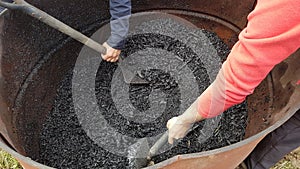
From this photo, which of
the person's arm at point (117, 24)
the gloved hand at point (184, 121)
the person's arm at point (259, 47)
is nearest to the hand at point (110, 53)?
the person's arm at point (117, 24)

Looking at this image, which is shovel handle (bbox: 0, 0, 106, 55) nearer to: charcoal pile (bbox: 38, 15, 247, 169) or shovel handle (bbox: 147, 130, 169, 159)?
charcoal pile (bbox: 38, 15, 247, 169)

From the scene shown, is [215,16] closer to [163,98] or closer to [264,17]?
[163,98]

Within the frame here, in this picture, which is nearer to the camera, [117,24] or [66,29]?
[66,29]

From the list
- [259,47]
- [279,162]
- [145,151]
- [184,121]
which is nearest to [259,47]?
[259,47]

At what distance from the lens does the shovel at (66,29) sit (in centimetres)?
131

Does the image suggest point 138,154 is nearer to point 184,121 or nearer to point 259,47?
point 184,121

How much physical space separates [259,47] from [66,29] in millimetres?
863

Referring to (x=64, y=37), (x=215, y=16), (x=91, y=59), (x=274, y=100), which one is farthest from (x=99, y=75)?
(x=274, y=100)

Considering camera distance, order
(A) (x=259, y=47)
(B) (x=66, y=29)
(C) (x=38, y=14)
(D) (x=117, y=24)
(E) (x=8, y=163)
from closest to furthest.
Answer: (A) (x=259, y=47), (C) (x=38, y=14), (B) (x=66, y=29), (D) (x=117, y=24), (E) (x=8, y=163)

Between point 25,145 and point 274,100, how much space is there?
3.12 ft

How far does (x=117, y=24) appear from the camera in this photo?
1.56m

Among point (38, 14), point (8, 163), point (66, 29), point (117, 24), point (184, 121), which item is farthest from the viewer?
point (8, 163)

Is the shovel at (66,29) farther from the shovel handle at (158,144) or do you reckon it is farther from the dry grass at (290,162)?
the dry grass at (290,162)

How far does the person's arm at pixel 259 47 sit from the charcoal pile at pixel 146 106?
0.67 meters
